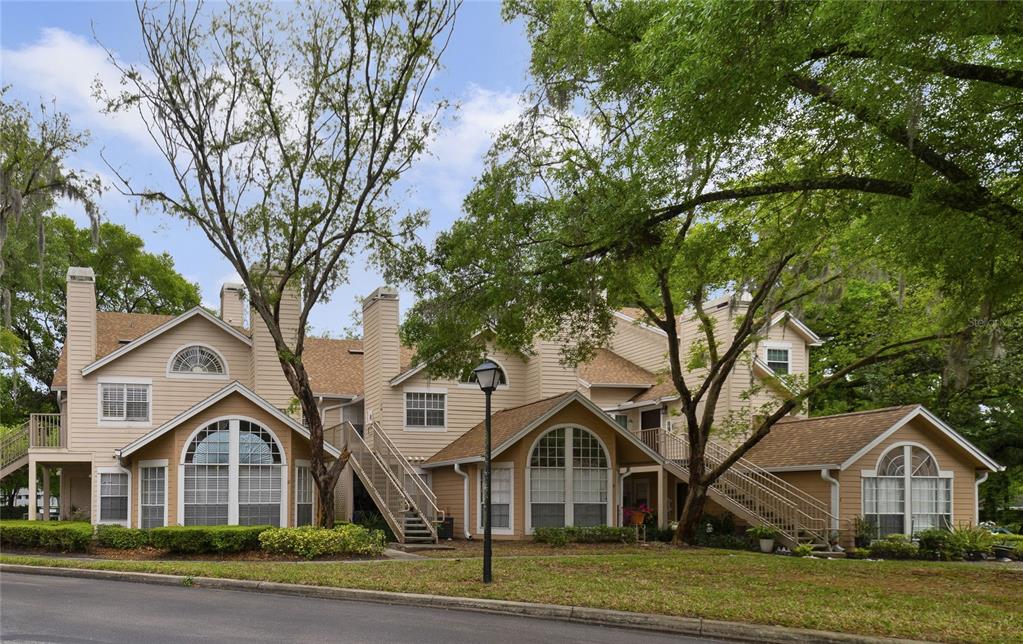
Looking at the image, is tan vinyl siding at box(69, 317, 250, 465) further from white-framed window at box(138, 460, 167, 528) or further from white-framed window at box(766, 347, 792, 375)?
white-framed window at box(766, 347, 792, 375)

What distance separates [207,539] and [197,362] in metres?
10.9

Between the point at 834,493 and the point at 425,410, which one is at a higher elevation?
the point at 425,410

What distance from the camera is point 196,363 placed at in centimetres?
3022

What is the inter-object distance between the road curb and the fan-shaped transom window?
1307 cm

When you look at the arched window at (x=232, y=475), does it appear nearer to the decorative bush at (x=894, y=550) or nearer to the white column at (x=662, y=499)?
the white column at (x=662, y=499)

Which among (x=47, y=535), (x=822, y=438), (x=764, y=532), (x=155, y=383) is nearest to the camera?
(x=47, y=535)

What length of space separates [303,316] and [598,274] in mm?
7361

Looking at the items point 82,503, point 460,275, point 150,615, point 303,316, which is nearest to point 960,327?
point 460,275

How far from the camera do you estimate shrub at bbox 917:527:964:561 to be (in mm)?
24234

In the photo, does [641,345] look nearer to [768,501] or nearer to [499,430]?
[499,430]

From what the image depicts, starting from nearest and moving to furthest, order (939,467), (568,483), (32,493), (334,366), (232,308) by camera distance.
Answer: (568,483) → (32,493) → (939,467) → (232,308) → (334,366)

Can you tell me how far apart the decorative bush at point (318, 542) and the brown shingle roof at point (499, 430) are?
5.49 metres

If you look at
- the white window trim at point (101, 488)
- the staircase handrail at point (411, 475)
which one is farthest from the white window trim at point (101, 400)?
the staircase handrail at point (411, 475)

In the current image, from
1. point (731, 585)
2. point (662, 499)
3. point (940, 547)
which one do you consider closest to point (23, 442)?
point (662, 499)
